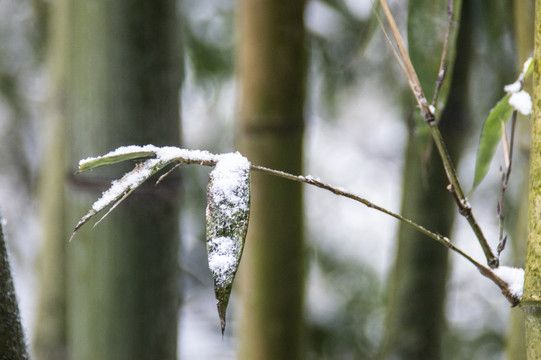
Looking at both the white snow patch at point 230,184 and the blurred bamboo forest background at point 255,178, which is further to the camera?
the blurred bamboo forest background at point 255,178

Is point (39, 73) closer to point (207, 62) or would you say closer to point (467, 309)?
point (207, 62)

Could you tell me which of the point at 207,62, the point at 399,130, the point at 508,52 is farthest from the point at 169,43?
the point at 399,130

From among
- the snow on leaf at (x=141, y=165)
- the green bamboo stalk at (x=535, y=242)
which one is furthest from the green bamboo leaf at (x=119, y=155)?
the green bamboo stalk at (x=535, y=242)

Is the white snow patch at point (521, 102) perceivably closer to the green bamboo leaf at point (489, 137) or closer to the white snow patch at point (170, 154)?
the green bamboo leaf at point (489, 137)

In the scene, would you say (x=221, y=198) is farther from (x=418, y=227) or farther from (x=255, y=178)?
(x=255, y=178)

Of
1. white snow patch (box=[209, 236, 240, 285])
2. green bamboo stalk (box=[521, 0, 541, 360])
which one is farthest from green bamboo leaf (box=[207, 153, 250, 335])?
green bamboo stalk (box=[521, 0, 541, 360])

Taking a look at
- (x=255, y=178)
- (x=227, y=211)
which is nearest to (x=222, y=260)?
(x=227, y=211)
